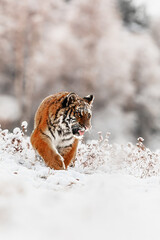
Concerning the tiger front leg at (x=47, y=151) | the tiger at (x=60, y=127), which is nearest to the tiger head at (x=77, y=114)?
the tiger at (x=60, y=127)

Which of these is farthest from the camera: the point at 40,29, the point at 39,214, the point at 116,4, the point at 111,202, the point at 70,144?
the point at 116,4

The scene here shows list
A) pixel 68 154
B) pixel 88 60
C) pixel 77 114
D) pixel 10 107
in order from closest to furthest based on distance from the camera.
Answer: pixel 77 114 < pixel 68 154 < pixel 10 107 < pixel 88 60

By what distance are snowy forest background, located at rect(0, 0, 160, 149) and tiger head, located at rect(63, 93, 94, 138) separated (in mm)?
11206

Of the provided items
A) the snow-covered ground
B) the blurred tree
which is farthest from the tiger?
the blurred tree

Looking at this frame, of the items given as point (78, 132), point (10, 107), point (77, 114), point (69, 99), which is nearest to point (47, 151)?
point (78, 132)

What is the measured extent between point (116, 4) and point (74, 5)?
3.22m

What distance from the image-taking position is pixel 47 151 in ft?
16.4

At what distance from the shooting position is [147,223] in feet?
7.95

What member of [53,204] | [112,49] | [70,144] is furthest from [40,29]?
[53,204]

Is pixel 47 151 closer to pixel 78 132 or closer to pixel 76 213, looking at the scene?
pixel 78 132

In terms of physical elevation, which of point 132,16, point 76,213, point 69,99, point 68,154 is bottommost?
point 76,213

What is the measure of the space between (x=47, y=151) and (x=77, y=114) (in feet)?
2.56

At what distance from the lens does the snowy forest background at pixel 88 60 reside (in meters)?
18.2

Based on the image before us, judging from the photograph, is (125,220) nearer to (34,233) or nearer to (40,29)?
(34,233)
